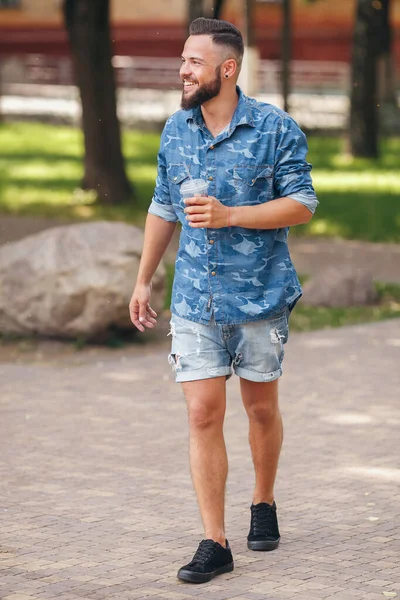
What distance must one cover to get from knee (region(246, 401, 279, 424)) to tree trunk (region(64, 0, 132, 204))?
13.4 m

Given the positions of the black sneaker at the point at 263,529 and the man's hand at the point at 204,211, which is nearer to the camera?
the man's hand at the point at 204,211

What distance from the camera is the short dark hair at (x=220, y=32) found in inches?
186

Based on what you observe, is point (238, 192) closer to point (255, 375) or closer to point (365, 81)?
point (255, 375)

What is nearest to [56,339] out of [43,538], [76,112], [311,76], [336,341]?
[336,341]

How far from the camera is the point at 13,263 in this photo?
9.62 m

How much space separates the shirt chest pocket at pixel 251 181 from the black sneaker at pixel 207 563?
1.26m

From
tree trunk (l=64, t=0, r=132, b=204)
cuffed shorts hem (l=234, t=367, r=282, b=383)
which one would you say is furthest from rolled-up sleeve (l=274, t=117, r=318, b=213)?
tree trunk (l=64, t=0, r=132, b=204)

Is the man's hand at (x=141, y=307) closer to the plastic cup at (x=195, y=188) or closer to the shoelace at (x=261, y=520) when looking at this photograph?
the plastic cup at (x=195, y=188)

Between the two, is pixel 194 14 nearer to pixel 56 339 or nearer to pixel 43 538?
pixel 56 339

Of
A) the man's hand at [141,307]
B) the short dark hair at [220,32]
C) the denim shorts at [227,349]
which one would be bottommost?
the denim shorts at [227,349]

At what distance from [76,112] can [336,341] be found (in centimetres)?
2420

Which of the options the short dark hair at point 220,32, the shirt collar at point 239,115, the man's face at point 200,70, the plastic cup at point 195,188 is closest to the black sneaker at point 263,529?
the plastic cup at point 195,188

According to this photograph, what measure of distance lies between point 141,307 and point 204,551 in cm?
95

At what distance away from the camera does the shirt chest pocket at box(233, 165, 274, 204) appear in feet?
15.5
